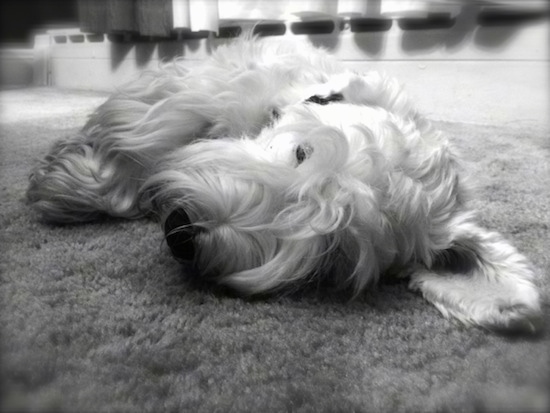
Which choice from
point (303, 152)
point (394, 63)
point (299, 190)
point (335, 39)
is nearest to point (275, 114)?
point (303, 152)

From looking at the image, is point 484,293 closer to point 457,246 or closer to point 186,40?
point 457,246

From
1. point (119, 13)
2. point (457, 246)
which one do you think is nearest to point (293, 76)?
point (119, 13)

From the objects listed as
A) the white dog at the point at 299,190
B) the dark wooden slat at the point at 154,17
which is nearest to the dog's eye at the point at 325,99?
the white dog at the point at 299,190

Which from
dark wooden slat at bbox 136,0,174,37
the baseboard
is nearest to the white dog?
dark wooden slat at bbox 136,0,174,37

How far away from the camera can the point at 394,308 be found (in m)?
1.00

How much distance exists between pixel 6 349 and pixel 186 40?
1635mm

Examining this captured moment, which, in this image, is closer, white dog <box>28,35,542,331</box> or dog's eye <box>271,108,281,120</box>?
white dog <box>28,35,542,331</box>

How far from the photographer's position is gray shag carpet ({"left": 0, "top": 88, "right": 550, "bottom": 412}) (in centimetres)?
27

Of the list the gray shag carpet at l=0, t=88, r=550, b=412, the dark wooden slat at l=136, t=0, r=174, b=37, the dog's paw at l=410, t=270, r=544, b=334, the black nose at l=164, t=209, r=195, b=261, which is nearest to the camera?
the gray shag carpet at l=0, t=88, r=550, b=412

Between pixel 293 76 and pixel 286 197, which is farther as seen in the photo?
pixel 293 76

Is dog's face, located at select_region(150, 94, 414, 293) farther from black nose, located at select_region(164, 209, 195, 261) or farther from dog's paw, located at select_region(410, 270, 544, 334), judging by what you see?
dog's paw, located at select_region(410, 270, 544, 334)

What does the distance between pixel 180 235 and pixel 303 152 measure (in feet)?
1.11

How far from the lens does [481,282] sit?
1.04 m

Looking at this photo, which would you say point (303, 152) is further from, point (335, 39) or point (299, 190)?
point (335, 39)
